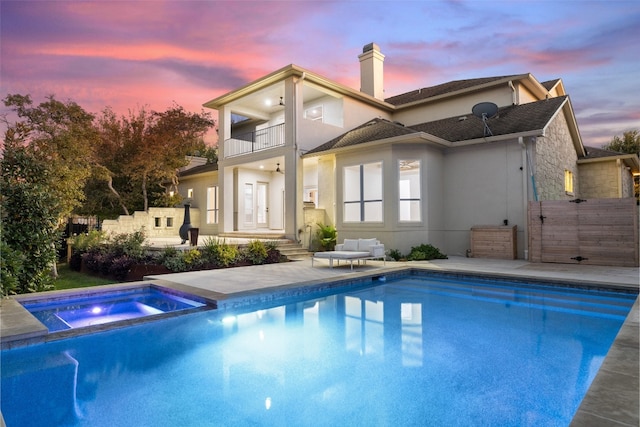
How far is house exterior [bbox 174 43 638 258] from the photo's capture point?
12.1m

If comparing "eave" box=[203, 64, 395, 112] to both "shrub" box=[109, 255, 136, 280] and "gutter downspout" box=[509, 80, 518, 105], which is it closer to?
"gutter downspout" box=[509, 80, 518, 105]

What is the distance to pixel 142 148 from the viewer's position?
707 inches

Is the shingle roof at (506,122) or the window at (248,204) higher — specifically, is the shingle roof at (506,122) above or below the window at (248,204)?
above

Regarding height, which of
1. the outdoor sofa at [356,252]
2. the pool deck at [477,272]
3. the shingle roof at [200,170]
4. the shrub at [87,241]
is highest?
the shingle roof at [200,170]

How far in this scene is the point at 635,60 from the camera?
12.5 m

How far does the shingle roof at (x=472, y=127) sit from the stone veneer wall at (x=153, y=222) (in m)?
8.79

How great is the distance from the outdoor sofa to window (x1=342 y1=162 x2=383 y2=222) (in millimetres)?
2351

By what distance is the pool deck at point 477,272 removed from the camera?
2363mm

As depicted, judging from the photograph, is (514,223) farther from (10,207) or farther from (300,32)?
(10,207)

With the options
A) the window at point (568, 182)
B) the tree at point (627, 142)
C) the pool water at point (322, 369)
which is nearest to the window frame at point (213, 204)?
the pool water at point (322, 369)

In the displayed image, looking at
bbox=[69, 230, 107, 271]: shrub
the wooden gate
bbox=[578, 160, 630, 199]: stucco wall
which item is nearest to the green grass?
bbox=[69, 230, 107, 271]: shrub

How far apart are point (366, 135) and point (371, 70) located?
566 cm

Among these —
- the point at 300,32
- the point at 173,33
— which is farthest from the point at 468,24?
the point at 173,33

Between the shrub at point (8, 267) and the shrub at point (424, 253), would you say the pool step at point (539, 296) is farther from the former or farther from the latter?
the shrub at point (8, 267)
